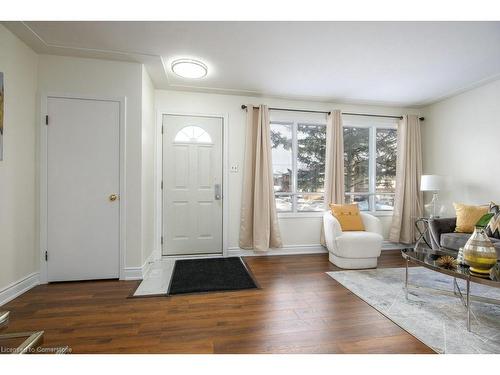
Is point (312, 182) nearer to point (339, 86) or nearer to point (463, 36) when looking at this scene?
point (339, 86)

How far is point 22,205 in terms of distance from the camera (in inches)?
93.9

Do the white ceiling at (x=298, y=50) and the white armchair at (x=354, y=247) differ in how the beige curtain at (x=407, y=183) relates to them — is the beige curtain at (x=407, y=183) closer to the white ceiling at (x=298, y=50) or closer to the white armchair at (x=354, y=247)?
the white ceiling at (x=298, y=50)

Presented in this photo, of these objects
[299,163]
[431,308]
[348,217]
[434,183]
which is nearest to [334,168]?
[299,163]

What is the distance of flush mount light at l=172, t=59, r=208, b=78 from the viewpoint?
2.74 metres

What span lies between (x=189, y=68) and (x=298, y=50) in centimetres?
131

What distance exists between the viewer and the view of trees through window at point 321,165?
3.98 meters

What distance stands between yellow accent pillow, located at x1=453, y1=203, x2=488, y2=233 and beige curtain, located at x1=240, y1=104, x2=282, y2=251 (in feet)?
7.90

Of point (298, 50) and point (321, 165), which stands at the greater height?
point (298, 50)

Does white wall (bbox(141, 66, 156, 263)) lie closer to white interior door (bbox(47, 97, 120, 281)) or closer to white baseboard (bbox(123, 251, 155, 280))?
white baseboard (bbox(123, 251, 155, 280))

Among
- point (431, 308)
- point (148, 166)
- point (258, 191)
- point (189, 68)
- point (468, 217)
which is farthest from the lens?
point (258, 191)

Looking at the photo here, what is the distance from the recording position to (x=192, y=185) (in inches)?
143

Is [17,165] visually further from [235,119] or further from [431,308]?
[431,308]

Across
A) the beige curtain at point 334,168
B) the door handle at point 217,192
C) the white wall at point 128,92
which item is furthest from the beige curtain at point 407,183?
the white wall at point 128,92

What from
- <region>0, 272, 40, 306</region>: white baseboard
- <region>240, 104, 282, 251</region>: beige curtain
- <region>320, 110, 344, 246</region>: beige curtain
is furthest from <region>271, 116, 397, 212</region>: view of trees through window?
<region>0, 272, 40, 306</region>: white baseboard
